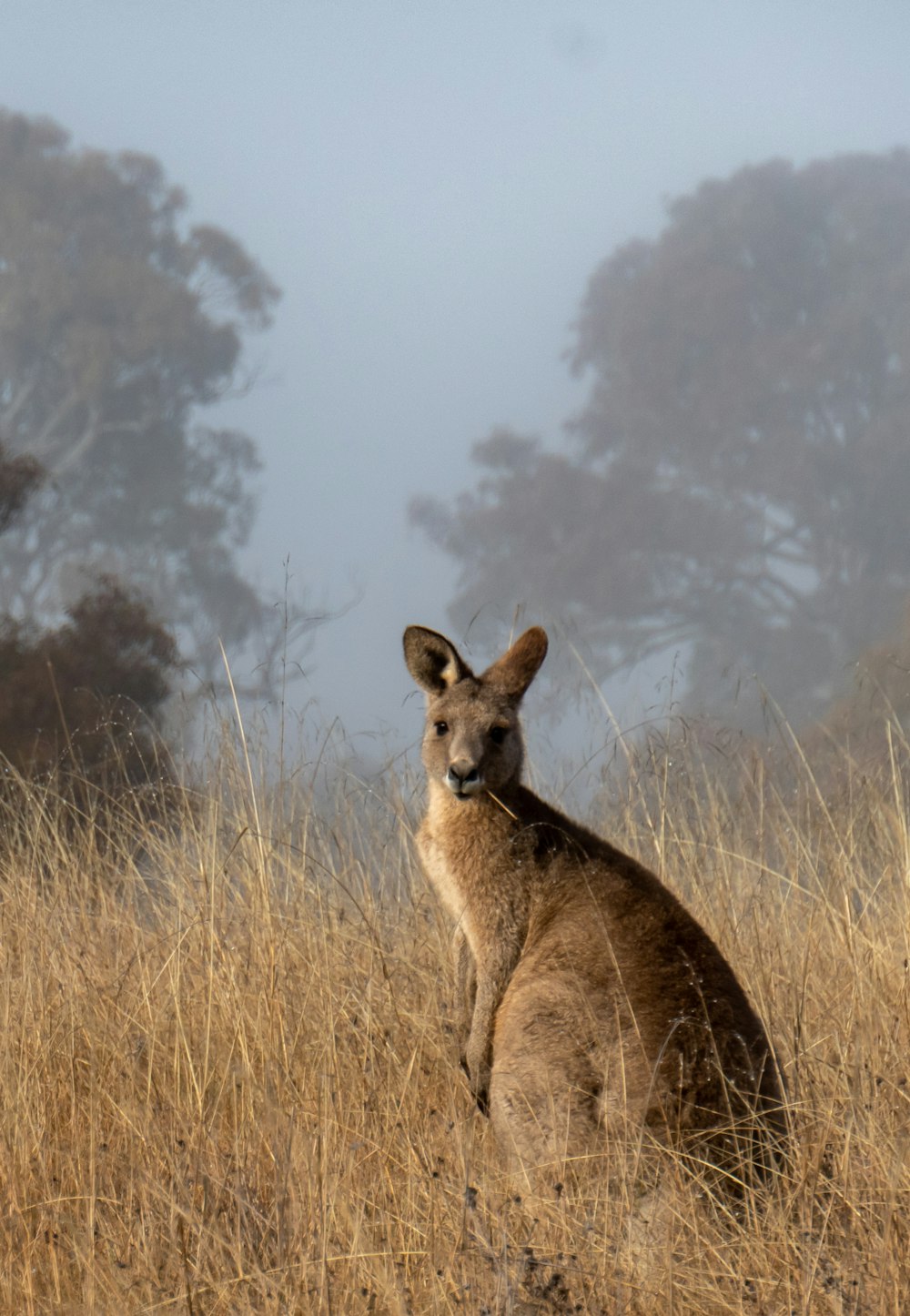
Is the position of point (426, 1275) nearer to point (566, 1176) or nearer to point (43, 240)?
point (566, 1176)

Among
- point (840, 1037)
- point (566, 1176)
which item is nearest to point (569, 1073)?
point (566, 1176)

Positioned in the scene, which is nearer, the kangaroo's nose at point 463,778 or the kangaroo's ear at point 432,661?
the kangaroo's nose at point 463,778

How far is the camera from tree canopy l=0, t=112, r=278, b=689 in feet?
111

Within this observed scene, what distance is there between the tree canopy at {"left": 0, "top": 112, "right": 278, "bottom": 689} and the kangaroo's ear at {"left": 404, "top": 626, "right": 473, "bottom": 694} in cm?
2831

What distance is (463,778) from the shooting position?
4406 millimetres

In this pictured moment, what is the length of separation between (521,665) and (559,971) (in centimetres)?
112

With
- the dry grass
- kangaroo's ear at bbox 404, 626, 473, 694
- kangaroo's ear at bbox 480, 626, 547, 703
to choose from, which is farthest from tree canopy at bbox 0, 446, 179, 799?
kangaroo's ear at bbox 480, 626, 547, 703

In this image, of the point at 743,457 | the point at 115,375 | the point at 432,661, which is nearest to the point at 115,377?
the point at 115,375

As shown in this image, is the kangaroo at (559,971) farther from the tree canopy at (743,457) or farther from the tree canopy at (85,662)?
the tree canopy at (743,457)

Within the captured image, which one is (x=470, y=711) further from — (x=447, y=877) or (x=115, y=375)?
(x=115, y=375)

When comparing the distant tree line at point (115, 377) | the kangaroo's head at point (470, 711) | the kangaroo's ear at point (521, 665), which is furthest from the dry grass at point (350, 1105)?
the distant tree line at point (115, 377)

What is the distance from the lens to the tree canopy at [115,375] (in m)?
33.7

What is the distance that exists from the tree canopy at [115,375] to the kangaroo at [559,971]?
28.5 meters

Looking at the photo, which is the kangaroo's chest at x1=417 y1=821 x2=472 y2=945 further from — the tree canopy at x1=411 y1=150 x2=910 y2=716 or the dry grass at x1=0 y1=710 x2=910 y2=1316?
the tree canopy at x1=411 y1=150 x2=910 y2=716
